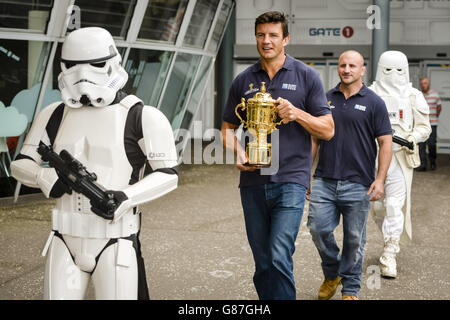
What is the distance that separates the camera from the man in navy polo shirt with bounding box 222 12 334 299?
3.53 meters

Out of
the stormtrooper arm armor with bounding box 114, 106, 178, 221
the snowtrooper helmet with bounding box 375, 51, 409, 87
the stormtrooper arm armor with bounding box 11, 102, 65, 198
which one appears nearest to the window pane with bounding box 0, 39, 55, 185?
the snowtrooper helmet with bounding box 375, 51, 409, 87

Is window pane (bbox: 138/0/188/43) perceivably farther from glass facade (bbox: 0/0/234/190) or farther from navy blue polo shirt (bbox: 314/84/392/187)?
navy blue polo shirt (bbox: 314/84/392/187)

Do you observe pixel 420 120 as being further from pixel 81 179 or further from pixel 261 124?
pixel 81 179

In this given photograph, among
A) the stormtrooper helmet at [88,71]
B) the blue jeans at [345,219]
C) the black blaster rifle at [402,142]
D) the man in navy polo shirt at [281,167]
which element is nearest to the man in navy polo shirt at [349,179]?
the blue jeans at [345,219]

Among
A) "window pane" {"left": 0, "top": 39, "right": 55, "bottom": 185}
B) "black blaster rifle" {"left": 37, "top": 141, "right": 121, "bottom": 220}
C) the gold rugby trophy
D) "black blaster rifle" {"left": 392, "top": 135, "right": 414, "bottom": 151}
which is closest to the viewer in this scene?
"black blaster rifle" {"left": 37, "top": 141, "right": 121, "bottom": 220}

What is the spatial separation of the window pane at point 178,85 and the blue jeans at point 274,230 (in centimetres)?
836

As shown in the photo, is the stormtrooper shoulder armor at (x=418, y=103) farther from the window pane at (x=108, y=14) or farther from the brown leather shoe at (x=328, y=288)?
the window pane at (x=108, y=14)

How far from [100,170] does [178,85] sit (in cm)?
947

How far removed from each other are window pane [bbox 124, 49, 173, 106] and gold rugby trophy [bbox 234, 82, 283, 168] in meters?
7.23

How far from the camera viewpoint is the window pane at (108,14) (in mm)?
9117

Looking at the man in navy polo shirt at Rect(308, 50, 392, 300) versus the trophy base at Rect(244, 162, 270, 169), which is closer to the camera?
the trophy base at Rect(244, 162, 270, 169)

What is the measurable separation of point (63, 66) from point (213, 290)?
8.72 ft

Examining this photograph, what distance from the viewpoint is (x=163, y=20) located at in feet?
35.5

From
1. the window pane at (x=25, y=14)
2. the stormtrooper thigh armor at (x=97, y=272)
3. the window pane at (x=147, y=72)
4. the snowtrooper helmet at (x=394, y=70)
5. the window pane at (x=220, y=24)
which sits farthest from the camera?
the window pane at (x=220, y=24)
